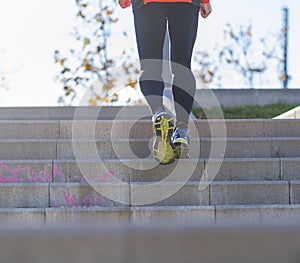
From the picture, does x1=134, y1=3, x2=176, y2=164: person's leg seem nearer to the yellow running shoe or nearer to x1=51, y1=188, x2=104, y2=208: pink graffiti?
the yellow running shoe

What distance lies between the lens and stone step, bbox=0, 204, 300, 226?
4.12 metres

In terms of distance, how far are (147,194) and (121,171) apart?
0.40 m

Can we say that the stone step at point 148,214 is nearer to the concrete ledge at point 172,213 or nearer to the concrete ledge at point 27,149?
the concrete ledge at point 172,213

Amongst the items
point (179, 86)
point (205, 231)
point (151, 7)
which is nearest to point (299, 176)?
point (179, 86)

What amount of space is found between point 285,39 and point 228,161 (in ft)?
56.8

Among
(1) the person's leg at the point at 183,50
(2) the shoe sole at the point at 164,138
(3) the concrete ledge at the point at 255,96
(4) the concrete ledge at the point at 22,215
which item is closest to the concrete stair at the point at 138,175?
(4) the concrete ledge at the point at 22,215

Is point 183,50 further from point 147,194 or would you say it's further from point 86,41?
point 86,41

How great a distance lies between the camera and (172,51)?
176 inches

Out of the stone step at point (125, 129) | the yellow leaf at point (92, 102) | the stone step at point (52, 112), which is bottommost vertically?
the stone step at point (125, 129)

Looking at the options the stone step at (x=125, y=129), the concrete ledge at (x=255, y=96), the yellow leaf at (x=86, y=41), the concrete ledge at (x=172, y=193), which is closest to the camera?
the concrete ledge at (x=172, y=193)

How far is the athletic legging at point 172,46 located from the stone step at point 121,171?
45 centimetres

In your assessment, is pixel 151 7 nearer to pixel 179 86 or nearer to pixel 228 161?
pixel 179 86

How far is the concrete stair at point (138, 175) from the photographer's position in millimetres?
4199

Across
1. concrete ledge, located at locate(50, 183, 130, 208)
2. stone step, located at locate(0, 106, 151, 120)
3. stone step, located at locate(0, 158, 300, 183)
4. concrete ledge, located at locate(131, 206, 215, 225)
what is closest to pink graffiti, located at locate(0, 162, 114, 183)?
stone step, located at locate(0, 158, 300, 183)
